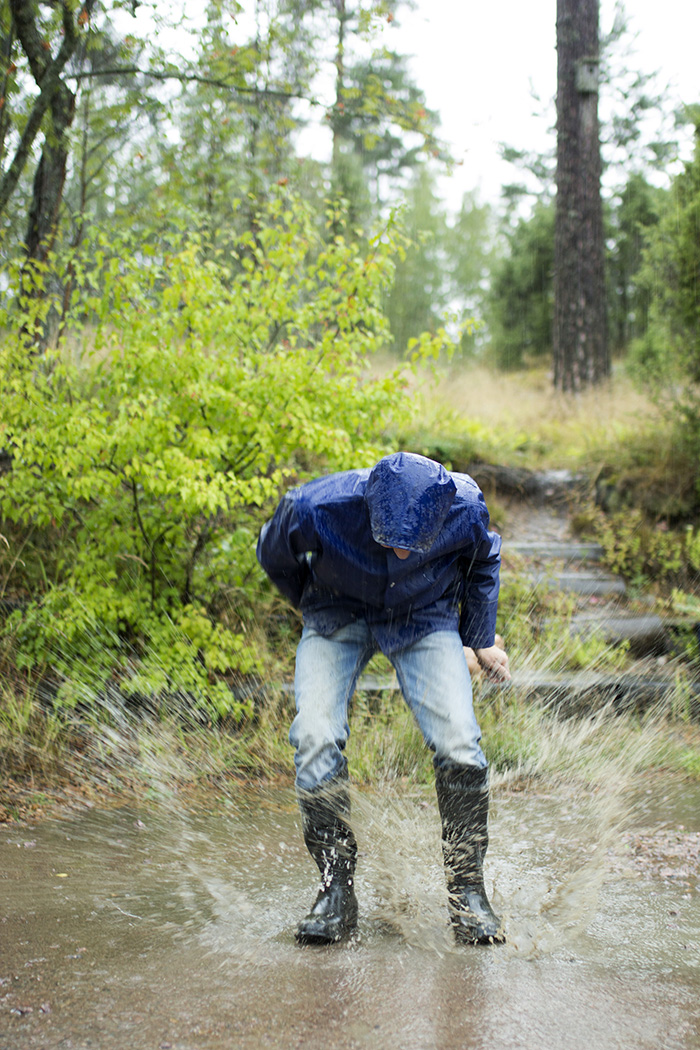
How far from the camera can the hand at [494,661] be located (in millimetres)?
2674

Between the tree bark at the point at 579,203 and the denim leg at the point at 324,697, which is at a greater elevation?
the tree bark at the point at 579,203

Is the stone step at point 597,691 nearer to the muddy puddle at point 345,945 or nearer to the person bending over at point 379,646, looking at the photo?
the muddy puddle at point 345,945

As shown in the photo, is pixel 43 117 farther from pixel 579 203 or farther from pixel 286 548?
pixel 579 203

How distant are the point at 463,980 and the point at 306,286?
3553mm

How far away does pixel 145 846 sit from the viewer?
10.5 ft

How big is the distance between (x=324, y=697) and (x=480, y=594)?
2.08ft

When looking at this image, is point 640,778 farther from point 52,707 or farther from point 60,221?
point 60,221

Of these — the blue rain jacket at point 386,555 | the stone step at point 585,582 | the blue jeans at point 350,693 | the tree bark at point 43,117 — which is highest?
the tree bark at point 43,117

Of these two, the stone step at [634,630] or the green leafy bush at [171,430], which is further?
the stone step at [634,630]

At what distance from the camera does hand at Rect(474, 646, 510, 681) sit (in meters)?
2.67

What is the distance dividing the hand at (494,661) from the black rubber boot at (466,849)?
387 millimetres

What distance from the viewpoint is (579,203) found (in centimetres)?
1023

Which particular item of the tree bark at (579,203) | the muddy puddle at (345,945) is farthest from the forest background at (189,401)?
the tree bark at (579,203)

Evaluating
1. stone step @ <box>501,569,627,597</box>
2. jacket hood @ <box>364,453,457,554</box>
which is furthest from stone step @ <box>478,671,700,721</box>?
jacket hood @ <box>364,453,457,554</box>
